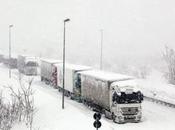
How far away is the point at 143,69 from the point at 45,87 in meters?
56.6

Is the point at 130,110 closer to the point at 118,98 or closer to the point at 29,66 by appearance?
the point at 118,98

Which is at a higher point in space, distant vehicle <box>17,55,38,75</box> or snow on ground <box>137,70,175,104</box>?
distant vehicle <box>17,55,38,75</box>

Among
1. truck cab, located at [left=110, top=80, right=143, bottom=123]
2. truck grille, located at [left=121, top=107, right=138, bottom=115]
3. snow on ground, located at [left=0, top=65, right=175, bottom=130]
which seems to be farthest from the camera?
truck grille, located at [left=121, top=107, right=138, bottom=115]

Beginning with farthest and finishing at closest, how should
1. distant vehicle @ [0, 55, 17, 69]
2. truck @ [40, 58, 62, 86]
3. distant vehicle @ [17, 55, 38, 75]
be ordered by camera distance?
distant vehicle @ [0, 55, 17, 69] → distant vehicle @ [17, 55, 38, 75] → truck @ [40, 58, 62, 86]

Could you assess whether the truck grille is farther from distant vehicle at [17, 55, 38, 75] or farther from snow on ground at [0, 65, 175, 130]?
distant vehicle at [17, 55, 38, 75]

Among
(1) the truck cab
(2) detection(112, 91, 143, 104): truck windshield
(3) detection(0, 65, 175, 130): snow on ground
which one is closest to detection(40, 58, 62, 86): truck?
(3) detection(0, 65, 175, 130): snow on ground

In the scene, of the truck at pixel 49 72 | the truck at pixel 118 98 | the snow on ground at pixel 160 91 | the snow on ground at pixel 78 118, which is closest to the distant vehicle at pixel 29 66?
the truck at pixel 49 72

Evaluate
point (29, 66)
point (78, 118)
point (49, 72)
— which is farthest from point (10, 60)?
point (78, 118)

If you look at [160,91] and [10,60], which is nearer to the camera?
[160,91]

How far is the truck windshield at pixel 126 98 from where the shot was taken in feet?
112

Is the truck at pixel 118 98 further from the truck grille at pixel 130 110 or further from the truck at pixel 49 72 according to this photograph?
the truck at pixel 49 72

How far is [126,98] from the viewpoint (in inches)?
1352

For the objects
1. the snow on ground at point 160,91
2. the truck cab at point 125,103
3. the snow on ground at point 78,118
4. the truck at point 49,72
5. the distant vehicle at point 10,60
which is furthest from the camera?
the distant vehicle at point 10,60

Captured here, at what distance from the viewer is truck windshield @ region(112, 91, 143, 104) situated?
112ft
